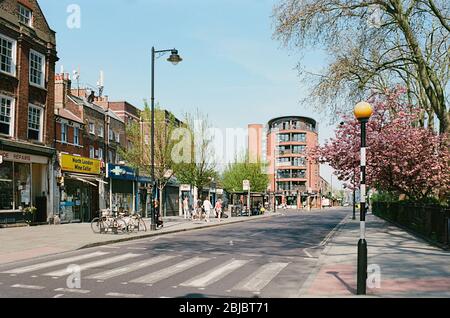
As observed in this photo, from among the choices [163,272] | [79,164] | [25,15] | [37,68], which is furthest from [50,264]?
[79,164]

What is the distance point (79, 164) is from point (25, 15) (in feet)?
33.3

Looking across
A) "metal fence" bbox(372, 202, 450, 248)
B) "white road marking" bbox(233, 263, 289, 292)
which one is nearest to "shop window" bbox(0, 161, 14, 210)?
"white road marking" bbox(233, 263, 289, 292)

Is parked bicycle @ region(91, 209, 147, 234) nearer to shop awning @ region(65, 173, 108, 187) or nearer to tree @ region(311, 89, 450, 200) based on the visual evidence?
shop awning @ region(65, 173, 108, 187)

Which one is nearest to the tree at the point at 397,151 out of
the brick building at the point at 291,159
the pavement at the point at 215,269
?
the pavement at the point at 215,269

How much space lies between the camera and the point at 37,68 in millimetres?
29031

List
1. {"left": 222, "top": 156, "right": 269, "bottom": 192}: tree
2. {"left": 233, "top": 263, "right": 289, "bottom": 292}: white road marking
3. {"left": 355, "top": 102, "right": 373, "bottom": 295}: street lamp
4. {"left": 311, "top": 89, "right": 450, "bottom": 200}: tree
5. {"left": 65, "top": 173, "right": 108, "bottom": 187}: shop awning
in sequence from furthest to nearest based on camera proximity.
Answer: {"left": 222, "top": 156, "right": 269, "bottom": 192}: tree
{"left": 65, "top": 173, "right": 108, "bottom": 187}: shop awning
{"left": 311, "top": 89, "right": 450, "bottom": 200}: tree
{"left": 233, "top": 263, "right": 289, "bottom": 292}: white road marking
{"left": 355, "top": 102, "right": 373, "bottom": 295}: street lamp

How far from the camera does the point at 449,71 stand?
30.0 metres

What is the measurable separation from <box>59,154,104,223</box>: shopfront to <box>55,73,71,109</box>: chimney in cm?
496

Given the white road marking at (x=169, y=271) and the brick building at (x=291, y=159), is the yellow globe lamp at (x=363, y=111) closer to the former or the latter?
the white road marking at (x=169, y=271)

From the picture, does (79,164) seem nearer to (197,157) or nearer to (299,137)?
(197,157)

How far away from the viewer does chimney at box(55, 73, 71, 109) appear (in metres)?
35.2

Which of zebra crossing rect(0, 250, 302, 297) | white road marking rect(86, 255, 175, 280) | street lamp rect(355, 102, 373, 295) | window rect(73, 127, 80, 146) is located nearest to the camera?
street lamp rect(355, 102, 373, 295)

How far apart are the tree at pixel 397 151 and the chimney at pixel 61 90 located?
65.4 feet

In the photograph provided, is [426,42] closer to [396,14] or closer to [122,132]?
[396,14]
